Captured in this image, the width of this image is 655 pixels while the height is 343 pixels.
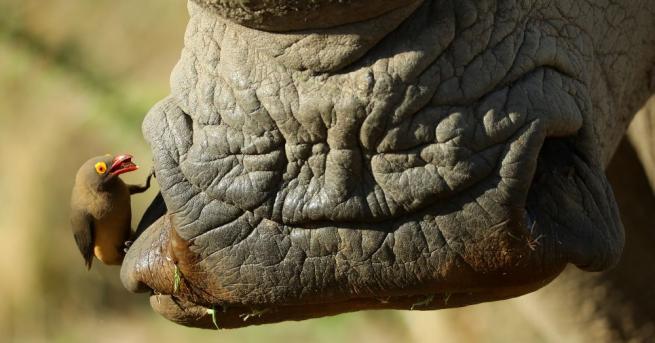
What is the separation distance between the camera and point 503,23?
2752mm

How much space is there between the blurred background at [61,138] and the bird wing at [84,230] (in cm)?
479

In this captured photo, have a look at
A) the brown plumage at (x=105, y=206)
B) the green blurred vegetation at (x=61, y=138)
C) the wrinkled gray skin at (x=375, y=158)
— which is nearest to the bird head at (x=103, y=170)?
the brown plumage at (x=105, y=206)

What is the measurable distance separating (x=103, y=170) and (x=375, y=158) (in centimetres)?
93

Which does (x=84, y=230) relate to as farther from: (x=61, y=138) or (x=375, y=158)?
(x=61, y=138)

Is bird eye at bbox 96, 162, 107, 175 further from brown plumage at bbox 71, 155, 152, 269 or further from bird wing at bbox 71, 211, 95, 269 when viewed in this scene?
bird wing at bbox 71, 211, 95, 269

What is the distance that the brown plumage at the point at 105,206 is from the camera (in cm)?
329

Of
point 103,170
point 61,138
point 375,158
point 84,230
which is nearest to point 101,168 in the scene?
point 103,170

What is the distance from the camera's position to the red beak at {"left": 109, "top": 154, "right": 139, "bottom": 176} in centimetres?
324

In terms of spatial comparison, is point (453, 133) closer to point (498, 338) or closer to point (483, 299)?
point (483, 299)

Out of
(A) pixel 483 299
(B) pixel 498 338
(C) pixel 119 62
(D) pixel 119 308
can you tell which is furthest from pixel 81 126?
(A) pixel 483 299

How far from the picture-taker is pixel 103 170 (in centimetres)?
330

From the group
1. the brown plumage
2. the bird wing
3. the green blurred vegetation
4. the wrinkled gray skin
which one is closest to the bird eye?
the brown plumage

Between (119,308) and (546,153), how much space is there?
6.48 metres

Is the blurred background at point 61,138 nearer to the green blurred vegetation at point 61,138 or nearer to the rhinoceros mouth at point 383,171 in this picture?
the green blurred vegetation at point 61,138
